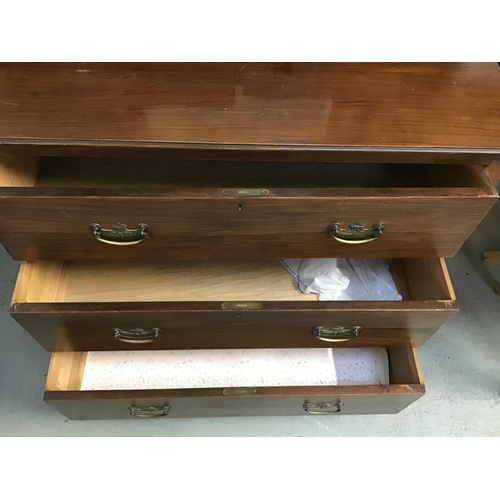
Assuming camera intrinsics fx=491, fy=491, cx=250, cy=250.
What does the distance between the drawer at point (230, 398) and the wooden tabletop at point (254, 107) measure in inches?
15.4

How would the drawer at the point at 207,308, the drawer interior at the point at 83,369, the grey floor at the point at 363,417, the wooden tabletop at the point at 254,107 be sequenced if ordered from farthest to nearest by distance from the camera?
the grey floor at the point at 363,417
the drawer interior at the point at 83,369
the drawer at the point at 207,308
the wooden tabletop at the point at 254,107

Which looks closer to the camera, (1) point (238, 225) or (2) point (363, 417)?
(1) point (238, 225)

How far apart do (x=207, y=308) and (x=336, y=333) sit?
8.4 inches

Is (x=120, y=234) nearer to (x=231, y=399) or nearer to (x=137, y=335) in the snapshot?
(x=137, y=335)

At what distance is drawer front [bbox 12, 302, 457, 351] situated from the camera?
0.68 meters

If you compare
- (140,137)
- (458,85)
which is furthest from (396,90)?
(140,137)

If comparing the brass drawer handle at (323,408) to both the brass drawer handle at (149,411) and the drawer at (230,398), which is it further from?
the brass drawer handle at (149,411)

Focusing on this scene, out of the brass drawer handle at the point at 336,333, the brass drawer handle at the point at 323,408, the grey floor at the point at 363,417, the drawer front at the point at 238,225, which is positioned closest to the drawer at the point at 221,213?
the drawer front at the point at 238,225

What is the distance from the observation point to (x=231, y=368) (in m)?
0.90

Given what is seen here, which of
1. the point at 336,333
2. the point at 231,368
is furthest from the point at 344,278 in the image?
the point at 231,368

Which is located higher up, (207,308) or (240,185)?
(240,185)

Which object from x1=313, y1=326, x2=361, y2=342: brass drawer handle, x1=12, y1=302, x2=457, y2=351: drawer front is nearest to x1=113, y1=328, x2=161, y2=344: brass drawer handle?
x1=12, y1=302, x2=457, y2=351: drawer front

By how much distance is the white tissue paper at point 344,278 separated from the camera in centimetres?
88

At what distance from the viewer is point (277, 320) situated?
705 millimetres
